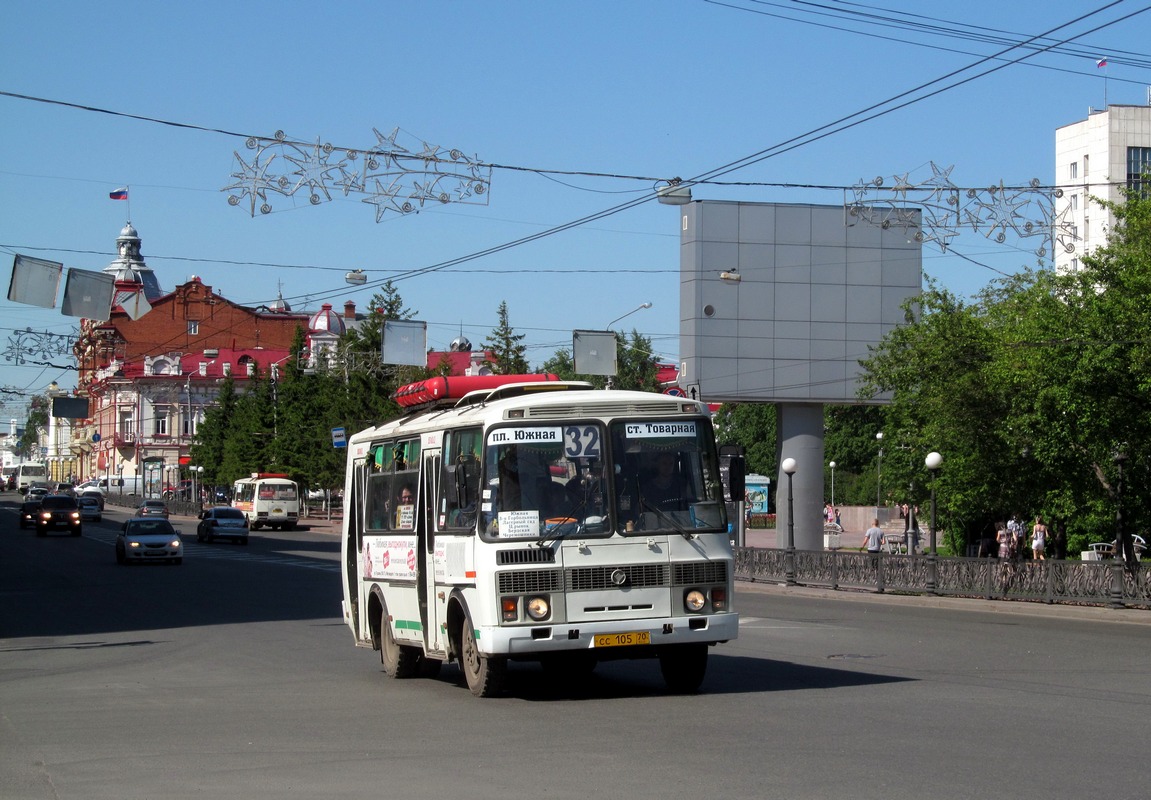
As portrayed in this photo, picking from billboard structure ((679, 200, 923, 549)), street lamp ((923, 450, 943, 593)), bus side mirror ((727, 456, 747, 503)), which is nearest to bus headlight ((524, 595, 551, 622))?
bus side mirror ((727, 456, 747, 503))

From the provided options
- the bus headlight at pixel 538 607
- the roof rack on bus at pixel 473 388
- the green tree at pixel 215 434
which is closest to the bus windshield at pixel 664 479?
the bus headlight at pixel 538 607

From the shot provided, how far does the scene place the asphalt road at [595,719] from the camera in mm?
8625

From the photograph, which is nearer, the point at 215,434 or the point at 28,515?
the point at 28,515

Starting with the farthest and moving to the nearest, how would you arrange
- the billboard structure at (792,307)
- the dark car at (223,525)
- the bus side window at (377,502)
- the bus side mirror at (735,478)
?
1. the dark car at (223,525)
2. the billboard structure at (792,307)
3. the bus side window at (377,502)
4. the bus side mirror at (735,478)

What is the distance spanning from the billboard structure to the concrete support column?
0.03m

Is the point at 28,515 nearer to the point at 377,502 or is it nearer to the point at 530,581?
the point at 377,502

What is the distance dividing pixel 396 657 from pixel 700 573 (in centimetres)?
445

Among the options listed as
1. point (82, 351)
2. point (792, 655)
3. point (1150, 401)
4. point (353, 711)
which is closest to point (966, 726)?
point (353, 711)

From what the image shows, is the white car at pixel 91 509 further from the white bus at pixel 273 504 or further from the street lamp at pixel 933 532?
the street lamp at pixel 933 532

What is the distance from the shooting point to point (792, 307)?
41656 millimetres

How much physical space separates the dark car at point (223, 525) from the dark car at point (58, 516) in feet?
30.6

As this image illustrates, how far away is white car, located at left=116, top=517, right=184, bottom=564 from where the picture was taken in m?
43.8

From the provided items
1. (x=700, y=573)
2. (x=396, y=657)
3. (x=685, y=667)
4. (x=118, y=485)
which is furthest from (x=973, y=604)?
(x=118, y=485)

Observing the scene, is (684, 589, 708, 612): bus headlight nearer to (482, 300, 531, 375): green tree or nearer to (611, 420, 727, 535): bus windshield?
(611, 420, 727, 535): bus windshield
